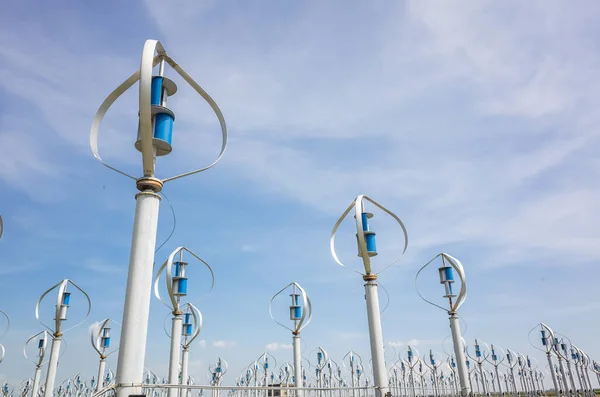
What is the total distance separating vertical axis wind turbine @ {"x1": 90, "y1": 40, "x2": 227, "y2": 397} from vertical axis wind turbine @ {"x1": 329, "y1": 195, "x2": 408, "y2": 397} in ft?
19.6

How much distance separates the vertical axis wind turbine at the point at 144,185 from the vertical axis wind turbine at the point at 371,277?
5983mm

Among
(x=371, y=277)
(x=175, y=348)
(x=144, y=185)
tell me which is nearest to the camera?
(x=144, y=185)

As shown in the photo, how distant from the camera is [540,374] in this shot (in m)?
59.0

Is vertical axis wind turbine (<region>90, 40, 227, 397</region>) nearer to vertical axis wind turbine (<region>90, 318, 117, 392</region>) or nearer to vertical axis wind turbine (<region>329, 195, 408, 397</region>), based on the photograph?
vertical axis wind turbine (<region>329, 195, 408, 397</region>)

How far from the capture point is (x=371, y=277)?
40.4ft

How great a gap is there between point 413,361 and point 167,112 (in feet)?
143

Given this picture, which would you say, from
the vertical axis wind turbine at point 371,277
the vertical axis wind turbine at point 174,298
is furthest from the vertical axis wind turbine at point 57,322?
the vertical axis wind turbine at point 371,277

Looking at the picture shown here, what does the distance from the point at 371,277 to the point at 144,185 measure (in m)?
7.44

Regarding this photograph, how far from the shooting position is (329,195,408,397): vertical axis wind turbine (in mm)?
11305

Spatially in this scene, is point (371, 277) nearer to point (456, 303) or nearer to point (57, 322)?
point (456, 303)

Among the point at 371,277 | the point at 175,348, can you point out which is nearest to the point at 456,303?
the point at 371,277

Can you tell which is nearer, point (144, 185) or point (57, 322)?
point (144, 185)

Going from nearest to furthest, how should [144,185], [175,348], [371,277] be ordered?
[144,185], [371,277], [175,348]

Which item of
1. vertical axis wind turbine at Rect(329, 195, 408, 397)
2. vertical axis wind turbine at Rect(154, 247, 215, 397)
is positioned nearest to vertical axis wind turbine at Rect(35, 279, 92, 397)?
vertical axis wind turbine at Rect(154, 247, 215, 397)
